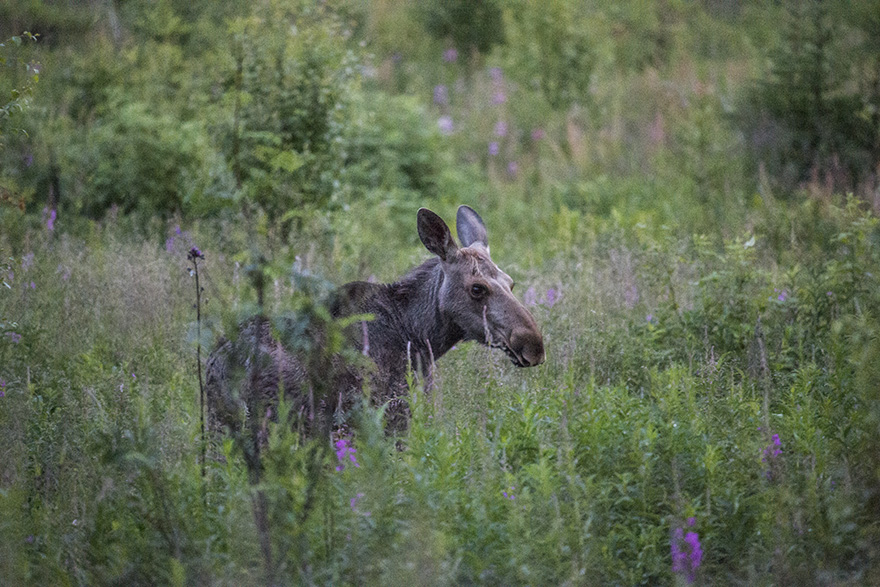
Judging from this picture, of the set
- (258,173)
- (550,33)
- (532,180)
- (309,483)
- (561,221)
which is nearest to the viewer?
(309,483)

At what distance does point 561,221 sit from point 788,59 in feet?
13.7

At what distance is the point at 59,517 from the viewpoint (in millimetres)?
4152

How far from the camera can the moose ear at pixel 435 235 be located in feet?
19.3

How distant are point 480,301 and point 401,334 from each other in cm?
A: 65

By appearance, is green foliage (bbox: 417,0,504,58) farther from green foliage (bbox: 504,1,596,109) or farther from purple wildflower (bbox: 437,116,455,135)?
purple wildflower (bbox: 437,116,455,135)

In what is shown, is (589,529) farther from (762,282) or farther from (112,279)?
(112,279)

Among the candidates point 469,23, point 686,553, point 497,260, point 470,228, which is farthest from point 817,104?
point 686,553

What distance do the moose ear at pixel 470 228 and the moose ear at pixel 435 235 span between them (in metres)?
0.65

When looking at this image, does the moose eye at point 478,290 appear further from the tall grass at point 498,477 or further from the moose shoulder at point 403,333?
the tall grass at point 498,477

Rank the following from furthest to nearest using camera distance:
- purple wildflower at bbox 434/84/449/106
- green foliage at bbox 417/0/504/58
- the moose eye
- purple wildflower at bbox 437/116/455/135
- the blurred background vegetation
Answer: green foliage at bbox 417/0/504/58 < purple wildflower at bbox 434/84/449/106 < purple wildflower at bbox 437/116/455/135 < the moose eye < the blurred background vegetation

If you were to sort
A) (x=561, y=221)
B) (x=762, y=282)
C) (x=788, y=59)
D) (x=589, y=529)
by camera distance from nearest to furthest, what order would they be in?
1. (x=589, y=529)
2. (x=762, y=282)
3. (x=561, y=221)
4. (x=788, y=59)

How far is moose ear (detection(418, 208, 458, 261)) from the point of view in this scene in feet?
19.3

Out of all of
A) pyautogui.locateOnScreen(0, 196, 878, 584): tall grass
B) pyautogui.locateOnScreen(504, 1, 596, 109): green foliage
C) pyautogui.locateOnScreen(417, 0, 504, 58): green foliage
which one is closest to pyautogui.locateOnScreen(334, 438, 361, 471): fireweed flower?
pyautogui.locateOnScreen(0, 196, 878, 584): tall grass

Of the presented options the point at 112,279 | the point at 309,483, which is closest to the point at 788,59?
the point at 112,279
